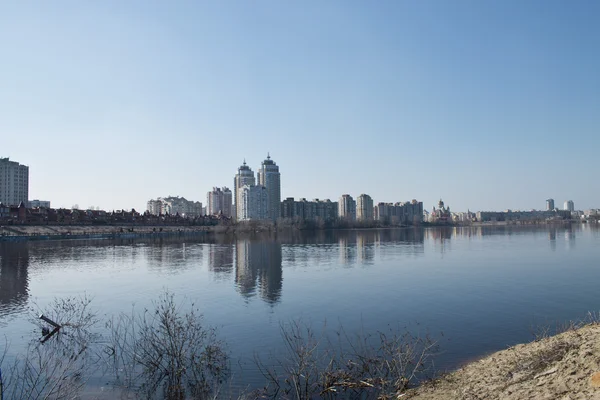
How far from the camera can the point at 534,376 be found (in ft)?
33.1

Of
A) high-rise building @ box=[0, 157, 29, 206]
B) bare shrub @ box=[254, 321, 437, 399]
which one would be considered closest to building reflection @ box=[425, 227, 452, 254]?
bare shrub @ box=[254, 321, 437, 399]

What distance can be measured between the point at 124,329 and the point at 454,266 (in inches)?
1374

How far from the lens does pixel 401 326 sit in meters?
20.3

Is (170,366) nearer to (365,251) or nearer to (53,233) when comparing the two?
(365,251)

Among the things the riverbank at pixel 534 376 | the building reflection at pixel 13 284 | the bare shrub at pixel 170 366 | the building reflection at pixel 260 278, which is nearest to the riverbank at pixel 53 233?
the building reflection at pixel 13 284

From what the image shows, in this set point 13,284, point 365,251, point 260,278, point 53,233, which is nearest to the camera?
point 13,284

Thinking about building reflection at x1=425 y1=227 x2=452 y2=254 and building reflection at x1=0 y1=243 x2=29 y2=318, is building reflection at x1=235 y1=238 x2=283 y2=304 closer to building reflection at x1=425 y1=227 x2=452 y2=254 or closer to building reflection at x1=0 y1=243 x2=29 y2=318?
building reflection at x1=0 y1=243 x2=29 y2=318

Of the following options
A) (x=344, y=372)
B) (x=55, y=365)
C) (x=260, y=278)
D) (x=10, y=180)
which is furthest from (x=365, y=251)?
(x=10, y=180)

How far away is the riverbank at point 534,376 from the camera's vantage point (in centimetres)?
864

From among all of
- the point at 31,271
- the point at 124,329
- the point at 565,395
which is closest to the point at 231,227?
the point at 31,271

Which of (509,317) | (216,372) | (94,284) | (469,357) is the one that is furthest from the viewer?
(94,284)

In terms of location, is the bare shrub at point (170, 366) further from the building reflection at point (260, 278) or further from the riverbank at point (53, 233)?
the riverbank at point (53, 233)

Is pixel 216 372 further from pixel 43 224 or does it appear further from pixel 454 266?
pixel 43 224

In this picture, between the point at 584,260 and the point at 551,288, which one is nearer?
the point at 551,288
